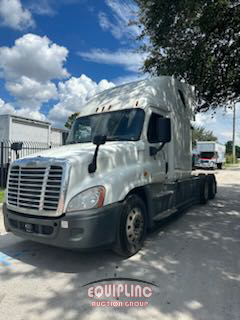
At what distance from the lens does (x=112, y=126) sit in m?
4.77

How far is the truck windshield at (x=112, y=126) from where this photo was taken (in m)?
4.56

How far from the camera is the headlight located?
3379 millimetres

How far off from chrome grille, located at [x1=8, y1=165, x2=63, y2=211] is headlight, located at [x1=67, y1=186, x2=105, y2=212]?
0.24 m

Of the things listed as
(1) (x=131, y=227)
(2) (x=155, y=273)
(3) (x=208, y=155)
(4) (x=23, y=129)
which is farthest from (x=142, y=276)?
(3) (x=208, y=155)

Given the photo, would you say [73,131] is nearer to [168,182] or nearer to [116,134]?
[116,134]

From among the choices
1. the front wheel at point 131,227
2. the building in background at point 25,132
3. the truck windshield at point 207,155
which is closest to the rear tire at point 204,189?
the front wheel at point 131,227

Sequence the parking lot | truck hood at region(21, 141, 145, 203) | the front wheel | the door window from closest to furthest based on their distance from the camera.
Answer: the parking lot → truck hood at region(21, 141, 145, 203) → the front wheel → the door window

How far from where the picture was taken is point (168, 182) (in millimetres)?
5586

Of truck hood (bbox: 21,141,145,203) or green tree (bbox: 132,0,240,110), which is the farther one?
green tree (bbox: 132,0,240,110)

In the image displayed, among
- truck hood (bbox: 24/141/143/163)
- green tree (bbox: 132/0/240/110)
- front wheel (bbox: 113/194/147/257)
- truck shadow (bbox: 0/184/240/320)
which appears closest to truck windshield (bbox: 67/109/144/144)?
truck hood (bbox: 24/141/143/163)

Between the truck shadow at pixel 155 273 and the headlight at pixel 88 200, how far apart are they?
3.39 ft

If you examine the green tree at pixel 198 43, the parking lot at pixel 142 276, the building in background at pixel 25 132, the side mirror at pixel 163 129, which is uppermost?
the green tree at pixel 198 43

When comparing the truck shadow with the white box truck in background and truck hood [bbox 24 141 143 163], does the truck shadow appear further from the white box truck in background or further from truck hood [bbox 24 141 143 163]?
the white box truck in background

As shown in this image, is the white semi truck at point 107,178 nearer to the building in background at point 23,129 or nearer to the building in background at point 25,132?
the building in background at point 25,132
